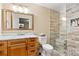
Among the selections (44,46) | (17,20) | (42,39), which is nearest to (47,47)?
(44,46)

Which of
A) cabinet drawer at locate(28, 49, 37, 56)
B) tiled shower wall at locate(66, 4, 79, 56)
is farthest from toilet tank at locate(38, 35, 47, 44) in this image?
tiled shower wall at locate(66, 4, 79, 56)

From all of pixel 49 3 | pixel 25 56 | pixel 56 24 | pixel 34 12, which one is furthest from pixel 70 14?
pixel 25 56

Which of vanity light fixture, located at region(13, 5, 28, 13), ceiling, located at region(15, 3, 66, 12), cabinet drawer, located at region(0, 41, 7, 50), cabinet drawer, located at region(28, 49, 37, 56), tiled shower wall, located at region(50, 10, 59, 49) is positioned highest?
ceiling, located at region(15, 3, 66, 12)

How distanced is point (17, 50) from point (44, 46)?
0.41 metres

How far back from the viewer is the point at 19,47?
1777mm

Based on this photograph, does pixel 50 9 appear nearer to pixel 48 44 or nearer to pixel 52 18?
pixel 52 18

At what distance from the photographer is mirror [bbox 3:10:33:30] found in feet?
5.70

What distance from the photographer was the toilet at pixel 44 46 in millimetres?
1823

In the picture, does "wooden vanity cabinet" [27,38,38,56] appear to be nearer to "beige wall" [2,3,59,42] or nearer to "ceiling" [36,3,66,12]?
"beige wall" [2,3,59,42]

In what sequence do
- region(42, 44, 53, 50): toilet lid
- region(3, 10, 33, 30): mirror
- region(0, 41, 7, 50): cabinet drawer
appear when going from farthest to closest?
1. region(42, 44, 53, 50): toilet lid
2. region(3, 10, 33, 30): mirror
3. region(0, 41, 7, 50): cabinet drawer

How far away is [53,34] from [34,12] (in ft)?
1.47

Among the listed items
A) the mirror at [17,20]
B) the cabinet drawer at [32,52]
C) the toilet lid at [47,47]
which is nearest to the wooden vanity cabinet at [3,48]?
the mirror at [17,20]

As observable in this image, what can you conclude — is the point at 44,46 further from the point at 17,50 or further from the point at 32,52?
the point at 17,50

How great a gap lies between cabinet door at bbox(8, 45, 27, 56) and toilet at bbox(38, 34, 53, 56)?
27 cm
